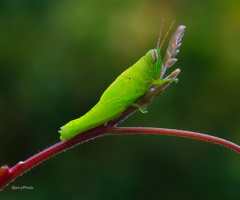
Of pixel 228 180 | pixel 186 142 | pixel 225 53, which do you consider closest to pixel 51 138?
pixel 186 142

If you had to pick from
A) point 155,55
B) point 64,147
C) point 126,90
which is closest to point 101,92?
point 155,55

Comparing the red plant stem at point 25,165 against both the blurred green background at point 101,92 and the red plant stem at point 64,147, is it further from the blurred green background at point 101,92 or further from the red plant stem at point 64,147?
the blurred green background at point 101,92

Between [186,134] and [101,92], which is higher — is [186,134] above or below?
below

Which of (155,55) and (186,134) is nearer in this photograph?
(186,134)

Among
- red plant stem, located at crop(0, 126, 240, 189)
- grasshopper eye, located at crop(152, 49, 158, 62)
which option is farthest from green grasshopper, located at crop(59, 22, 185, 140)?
red plant stem, located at crop(0, 126, 240, 189)

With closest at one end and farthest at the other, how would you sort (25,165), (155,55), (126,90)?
(25,165), (126,90), (155,55)

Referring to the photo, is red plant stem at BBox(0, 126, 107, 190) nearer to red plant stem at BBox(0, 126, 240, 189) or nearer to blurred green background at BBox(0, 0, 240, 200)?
red plant stem at BBox(0, 126, 240, 189)

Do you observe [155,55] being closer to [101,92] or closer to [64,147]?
[64,147]
